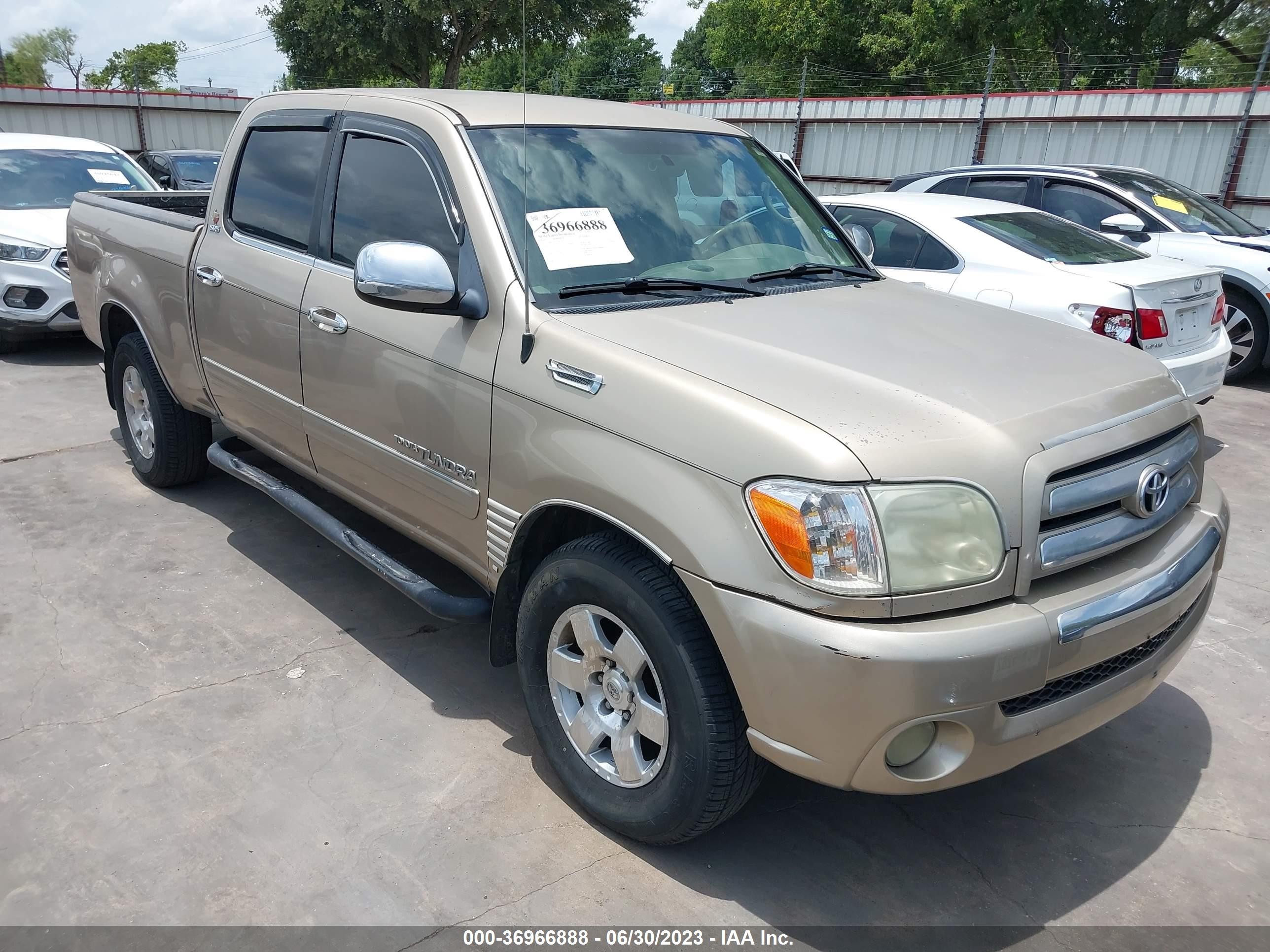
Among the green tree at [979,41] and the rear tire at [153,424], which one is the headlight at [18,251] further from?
the green tree at [979,41]

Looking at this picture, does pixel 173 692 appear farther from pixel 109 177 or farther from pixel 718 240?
pixel 109 177

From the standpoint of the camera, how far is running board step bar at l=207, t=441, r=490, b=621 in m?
3.20

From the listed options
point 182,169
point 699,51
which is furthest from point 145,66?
point 182,169

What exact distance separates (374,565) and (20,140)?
8223 mm

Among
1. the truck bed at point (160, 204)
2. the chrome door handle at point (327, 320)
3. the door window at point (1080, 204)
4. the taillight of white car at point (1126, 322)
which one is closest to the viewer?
the chrome door handle at point (327, 320)

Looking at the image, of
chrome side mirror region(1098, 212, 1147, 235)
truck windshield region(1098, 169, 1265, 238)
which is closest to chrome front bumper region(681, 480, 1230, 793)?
chrome side mirror region(1098, 212, 1147, 235)

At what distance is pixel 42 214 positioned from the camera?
8.44 m

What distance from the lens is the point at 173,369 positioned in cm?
475

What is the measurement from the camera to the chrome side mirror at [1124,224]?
780 cm

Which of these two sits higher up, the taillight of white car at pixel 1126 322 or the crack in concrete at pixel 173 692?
the taillight of white car at pixel 1126 322

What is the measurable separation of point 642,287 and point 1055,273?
394 centimetres

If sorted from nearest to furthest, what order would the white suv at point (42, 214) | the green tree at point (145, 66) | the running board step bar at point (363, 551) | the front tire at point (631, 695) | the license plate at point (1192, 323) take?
the front tire at point (631, 695)
the running board step bar at point (363, 551)
the license plate at point (1192, 323)
the white suv at point (42, 214)
the green tree at point (145, 66)

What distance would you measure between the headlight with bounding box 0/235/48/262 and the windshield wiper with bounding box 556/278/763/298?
22.6 feet

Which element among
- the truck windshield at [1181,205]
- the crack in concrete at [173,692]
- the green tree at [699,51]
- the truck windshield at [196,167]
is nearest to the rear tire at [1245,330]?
the truck windshield at [1181,205]
